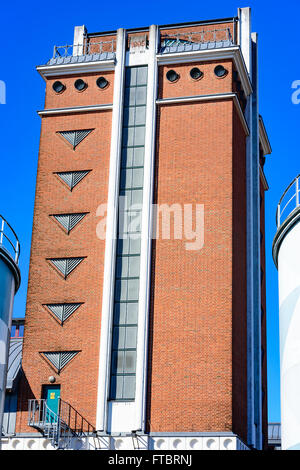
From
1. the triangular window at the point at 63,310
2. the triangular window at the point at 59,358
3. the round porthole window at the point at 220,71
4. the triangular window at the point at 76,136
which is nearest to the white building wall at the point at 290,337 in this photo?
the triangular window at the point at 59,358

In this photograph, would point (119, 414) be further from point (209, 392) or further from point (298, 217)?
point (298, 217)

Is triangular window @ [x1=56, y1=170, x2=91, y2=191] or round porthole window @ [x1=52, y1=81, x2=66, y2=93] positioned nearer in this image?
triangular window @ [x1=56, y1=170, x2=91, y2=191]

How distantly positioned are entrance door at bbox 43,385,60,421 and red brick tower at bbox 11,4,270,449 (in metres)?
0.06

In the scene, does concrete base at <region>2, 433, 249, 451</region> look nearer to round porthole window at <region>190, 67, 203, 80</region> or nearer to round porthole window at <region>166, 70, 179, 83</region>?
round porthole window at <region>190, 67, 203, 80</region>

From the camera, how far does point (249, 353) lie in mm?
41812

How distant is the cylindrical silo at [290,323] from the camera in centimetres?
2348

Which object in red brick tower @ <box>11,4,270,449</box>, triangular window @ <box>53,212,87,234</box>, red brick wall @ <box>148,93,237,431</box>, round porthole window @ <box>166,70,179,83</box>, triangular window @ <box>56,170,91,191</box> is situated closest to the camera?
red brick wall @ <box>148,93,237,431</box>

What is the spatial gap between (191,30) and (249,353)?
1754 centimetres

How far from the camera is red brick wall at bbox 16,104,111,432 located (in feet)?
131


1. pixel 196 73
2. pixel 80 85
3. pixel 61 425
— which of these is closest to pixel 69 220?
pixel 80 85

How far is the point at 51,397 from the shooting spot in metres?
39.9

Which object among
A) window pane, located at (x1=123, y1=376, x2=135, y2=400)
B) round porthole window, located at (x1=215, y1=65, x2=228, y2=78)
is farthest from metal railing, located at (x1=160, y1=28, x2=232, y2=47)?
window pane, located at (x1=123, y1=376, x2=135, y2=400)

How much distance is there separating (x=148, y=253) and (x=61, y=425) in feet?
28.0
